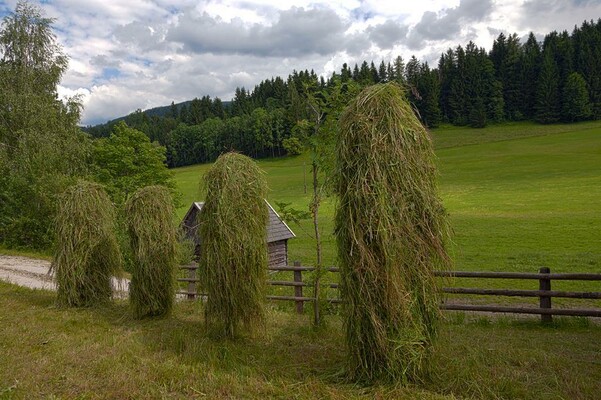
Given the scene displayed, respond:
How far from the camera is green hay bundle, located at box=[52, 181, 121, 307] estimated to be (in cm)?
1090

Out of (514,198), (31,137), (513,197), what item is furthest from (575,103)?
(31,137)

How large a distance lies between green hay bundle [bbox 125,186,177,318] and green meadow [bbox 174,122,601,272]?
126 cm

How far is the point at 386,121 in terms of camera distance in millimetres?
5449

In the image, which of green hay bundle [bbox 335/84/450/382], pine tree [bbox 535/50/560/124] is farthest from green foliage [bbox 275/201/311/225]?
pine tree [bbox 535/50/560/124]

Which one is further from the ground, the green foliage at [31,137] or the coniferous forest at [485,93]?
the coniferous forest at [485,93]

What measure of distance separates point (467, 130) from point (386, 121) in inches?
3512

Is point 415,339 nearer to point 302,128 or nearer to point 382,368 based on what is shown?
point 382,368

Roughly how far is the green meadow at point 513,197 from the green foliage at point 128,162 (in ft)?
32.7

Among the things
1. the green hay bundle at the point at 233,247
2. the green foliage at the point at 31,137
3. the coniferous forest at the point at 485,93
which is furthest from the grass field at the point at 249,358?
the coniferous forest at the point at 485,93

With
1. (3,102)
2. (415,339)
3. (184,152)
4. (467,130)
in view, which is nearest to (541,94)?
(467,130)

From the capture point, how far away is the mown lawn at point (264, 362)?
5.25 metres

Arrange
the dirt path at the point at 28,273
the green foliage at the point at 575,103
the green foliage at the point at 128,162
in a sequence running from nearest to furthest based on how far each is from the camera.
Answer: the dirt path at the point at 28,273 → the green foliage at the point at 128,162 → the green foliage at the point at 575,103

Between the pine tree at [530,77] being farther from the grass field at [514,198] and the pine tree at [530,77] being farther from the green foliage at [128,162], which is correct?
the green foliage at [128,162]

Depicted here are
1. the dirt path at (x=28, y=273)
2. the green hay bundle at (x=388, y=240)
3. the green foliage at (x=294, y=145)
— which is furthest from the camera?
the dirt path at (x=28, y=273)
